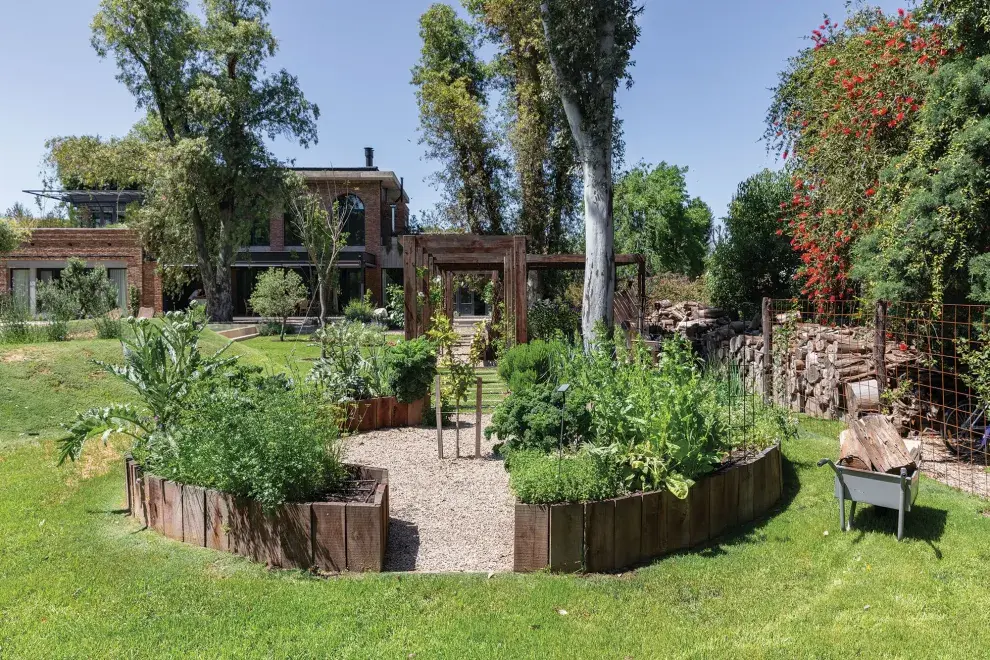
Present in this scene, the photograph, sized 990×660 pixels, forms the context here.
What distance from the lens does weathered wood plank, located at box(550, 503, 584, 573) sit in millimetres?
3875

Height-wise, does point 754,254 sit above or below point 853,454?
above

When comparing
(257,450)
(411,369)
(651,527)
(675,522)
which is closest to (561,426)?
(651,527)

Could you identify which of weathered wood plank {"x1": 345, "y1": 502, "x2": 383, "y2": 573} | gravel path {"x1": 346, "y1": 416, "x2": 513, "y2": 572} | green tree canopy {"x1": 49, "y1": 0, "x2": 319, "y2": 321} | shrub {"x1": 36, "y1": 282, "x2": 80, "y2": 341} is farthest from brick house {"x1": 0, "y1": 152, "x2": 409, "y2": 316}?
weathered wood plank {"x1": 345, "y1": 502, "x2": 383, "y2": 573}

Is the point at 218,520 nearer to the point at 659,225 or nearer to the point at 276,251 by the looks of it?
the point at 276,251

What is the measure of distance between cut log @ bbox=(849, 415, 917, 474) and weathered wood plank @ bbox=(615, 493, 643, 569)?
1647 mm

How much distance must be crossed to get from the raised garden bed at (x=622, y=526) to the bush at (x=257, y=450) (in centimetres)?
134

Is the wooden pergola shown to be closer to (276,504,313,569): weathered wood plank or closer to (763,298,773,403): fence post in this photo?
(763,298,773,403): fence post

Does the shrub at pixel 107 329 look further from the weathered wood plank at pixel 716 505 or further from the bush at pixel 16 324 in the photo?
the weathered wood plank at pixel 716 505

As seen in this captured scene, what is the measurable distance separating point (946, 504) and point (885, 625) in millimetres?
1947

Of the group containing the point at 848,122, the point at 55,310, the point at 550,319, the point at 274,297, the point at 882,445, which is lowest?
the point at 882,445

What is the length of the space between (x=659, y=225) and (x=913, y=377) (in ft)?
100

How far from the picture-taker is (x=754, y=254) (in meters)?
15.8

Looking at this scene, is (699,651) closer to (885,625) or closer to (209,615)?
(885,625)

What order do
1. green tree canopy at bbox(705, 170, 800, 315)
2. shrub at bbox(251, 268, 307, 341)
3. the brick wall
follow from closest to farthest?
green tree canopy at bbox(705, 170, 800, 315) → shrub at bbox(251, 268, 307, 341) → the brick wall
